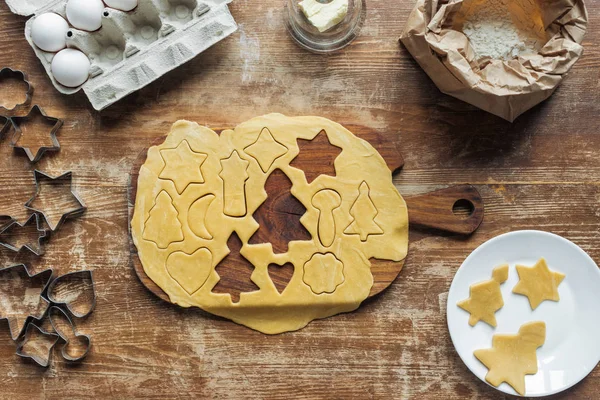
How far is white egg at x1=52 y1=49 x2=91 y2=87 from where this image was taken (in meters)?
1.47

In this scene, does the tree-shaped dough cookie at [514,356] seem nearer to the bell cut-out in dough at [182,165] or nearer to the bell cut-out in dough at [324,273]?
the bell cut-out in dough at [324,273]

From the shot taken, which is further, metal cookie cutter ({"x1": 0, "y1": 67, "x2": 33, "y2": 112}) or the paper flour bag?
metal cookie cutter ({"x1": 0, "y1": 67, "x2": 33, "y2": 112})

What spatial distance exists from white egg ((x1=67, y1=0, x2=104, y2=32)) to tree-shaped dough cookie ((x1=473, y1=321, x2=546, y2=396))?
1364 mm

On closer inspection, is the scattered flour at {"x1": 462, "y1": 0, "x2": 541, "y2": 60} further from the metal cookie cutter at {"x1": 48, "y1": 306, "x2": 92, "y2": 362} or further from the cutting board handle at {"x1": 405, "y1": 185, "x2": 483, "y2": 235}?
the metal cookie cutter at {"x1": 48, "y1": 306, "x2": 92, "y2": 362}

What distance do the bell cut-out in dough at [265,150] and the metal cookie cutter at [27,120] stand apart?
1.79ft

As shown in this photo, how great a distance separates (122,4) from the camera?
4.83ft

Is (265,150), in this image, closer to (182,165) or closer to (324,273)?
(182,165)

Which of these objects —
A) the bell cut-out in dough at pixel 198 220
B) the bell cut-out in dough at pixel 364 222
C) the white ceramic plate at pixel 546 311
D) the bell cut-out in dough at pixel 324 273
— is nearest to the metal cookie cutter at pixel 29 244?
the bell cut-out in dough at pixel 198 220

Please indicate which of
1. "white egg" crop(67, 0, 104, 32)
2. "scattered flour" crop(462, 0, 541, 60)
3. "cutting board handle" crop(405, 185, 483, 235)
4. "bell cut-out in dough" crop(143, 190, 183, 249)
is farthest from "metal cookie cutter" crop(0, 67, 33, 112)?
"scattered flour" crop(462, 0, 541, 60)

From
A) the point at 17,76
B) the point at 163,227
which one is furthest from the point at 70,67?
the point at 163,227

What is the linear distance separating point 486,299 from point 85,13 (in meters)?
1.33

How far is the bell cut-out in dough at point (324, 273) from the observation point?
148 centimetres

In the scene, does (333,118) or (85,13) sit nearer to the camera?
(85,13)

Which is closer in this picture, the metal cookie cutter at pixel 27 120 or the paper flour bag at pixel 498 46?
the paper flour bag at pixel 498 46
